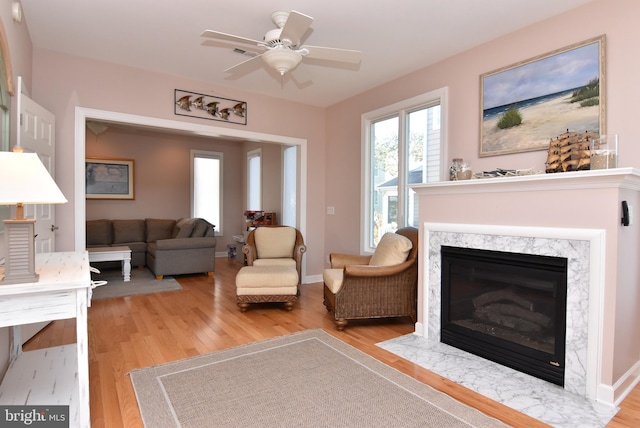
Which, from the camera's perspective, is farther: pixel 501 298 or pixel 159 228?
pixel 159 228

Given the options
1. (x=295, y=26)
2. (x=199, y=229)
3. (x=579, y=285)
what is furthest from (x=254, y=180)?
(x=579, y=285)

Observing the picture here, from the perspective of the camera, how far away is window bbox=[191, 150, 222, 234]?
748cm

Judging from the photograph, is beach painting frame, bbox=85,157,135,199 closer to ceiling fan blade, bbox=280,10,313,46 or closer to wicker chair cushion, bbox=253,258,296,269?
wicker chair cushion, bbox=253,258,296,269

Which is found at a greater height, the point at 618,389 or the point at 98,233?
the point at 98,233

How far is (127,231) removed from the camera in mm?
6348

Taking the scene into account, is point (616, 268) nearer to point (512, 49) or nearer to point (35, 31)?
point (512, 49)

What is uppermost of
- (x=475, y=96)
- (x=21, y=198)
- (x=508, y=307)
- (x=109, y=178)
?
(x=475, y=96)

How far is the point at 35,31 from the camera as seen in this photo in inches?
120

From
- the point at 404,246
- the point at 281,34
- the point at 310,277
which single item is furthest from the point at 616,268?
the point at 310,277

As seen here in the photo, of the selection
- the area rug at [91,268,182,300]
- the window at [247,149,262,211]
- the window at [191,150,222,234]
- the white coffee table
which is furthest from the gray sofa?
the window at [247,149,262,211]

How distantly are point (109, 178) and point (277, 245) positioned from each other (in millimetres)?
4172

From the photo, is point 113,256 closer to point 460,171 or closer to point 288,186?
point 288,186

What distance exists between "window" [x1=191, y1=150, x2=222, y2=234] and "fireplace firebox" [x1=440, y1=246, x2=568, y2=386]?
5.90 meters

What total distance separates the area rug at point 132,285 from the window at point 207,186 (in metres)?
2.09
